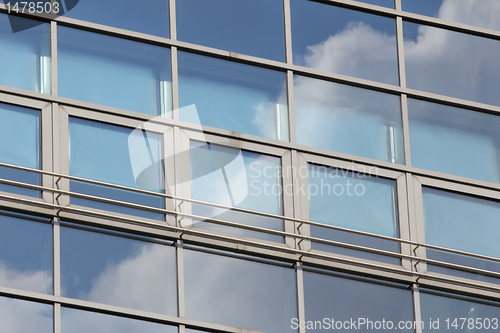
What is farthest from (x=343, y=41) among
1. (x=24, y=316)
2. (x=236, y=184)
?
(x=24, y=316)

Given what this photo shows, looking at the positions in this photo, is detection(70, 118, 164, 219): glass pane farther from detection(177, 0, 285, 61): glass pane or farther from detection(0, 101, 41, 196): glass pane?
detection(177, 0, 285, 61): glass pane

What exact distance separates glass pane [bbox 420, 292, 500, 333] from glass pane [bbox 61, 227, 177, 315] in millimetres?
2955

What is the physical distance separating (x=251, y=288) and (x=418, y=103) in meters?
3.34

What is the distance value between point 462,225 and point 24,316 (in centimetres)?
534

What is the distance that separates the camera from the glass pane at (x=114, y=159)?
15391 mm

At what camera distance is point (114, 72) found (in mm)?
16094

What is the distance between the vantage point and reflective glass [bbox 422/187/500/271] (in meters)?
16.5

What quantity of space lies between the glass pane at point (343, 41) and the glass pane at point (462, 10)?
56 centimetres

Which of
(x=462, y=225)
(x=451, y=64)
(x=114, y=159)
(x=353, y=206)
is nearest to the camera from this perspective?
(x=114, y=159)

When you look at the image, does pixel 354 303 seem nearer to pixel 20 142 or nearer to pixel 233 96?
pixel 233 96

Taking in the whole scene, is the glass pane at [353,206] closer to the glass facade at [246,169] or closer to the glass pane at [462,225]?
the glass facade at [246,169]

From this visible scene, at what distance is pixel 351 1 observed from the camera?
17469mm

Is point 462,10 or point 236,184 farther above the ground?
point 462,10

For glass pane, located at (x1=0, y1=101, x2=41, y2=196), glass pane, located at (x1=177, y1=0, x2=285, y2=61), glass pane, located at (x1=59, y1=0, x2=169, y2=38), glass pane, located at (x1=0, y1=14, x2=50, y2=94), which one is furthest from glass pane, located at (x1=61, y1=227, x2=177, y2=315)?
glass pane, located at (x1=177, y1=0, x2=285, y2=61)
